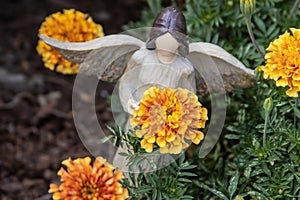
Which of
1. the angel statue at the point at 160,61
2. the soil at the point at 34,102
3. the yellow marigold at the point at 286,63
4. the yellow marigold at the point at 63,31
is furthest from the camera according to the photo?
the soil at the point at 34,102

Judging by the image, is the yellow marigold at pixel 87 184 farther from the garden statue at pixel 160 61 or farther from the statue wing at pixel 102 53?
the statue wing at pixel 102 53

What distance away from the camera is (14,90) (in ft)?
8.20

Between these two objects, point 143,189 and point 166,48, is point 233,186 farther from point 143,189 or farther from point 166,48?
point 166,48

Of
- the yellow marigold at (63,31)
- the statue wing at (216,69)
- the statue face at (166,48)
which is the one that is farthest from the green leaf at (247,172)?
the yellow marigold at (63,31)

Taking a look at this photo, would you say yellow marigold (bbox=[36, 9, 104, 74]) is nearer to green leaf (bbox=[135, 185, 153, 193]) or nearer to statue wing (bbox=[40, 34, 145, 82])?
statue wing (bbox=[40, 34, 145, 82])

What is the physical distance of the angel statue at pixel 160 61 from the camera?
143 centimetres

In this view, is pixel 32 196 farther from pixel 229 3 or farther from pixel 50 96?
pixel 229 3

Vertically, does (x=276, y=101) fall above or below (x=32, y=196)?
above

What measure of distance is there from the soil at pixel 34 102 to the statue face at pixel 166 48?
0.73 meters

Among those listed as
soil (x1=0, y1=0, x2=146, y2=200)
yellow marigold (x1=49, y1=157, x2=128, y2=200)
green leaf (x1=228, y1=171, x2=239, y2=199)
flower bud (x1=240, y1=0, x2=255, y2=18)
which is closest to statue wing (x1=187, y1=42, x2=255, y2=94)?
flower bud (x1=240, y1=0, x2=255, y2=18)

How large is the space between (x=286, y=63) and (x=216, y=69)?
0.82 feet

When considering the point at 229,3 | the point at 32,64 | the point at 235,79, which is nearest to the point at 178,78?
the point at 235,79

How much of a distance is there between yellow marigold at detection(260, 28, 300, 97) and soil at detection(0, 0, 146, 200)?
3.03 ft

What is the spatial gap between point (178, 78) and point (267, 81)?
0.35 m
